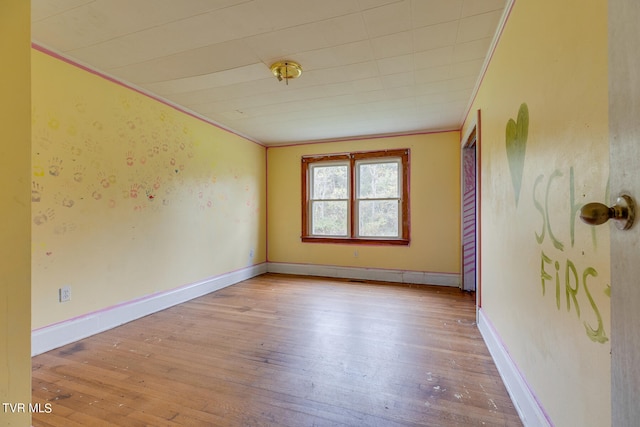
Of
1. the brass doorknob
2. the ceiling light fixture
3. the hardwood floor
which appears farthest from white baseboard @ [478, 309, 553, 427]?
the ceiling light fixture

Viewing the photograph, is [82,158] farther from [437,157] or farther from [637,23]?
[437,157]

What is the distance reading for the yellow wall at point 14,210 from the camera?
3.66ft

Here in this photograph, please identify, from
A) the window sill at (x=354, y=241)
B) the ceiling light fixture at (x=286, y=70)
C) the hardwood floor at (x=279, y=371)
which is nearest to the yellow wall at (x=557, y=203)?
the hardwood floor at (x=279, y=371)

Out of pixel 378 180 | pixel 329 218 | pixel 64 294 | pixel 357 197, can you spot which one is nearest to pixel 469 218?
pixel 378 180

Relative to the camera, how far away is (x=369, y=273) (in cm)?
475

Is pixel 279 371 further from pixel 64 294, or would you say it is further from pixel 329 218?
pixel 329 218

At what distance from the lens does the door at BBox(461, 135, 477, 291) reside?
3993 mm

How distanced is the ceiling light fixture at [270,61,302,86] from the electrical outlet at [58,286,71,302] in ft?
8.17

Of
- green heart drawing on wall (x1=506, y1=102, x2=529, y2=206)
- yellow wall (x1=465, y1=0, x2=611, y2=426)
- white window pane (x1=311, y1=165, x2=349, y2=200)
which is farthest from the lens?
white window pane (x1=311, y1=165, x2=349, y2=200)

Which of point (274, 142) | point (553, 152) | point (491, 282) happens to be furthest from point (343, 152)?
point (553, 152)

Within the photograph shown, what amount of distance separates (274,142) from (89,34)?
10.4 ft

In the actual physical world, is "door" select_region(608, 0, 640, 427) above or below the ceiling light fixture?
below

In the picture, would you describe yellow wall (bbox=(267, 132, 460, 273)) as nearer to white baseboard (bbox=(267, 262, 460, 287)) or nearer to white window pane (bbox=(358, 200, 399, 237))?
white baseboard (bbox=(267, 262, 460, 287))

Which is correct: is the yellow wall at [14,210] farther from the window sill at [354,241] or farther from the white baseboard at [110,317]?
the window sill at [354,241]
